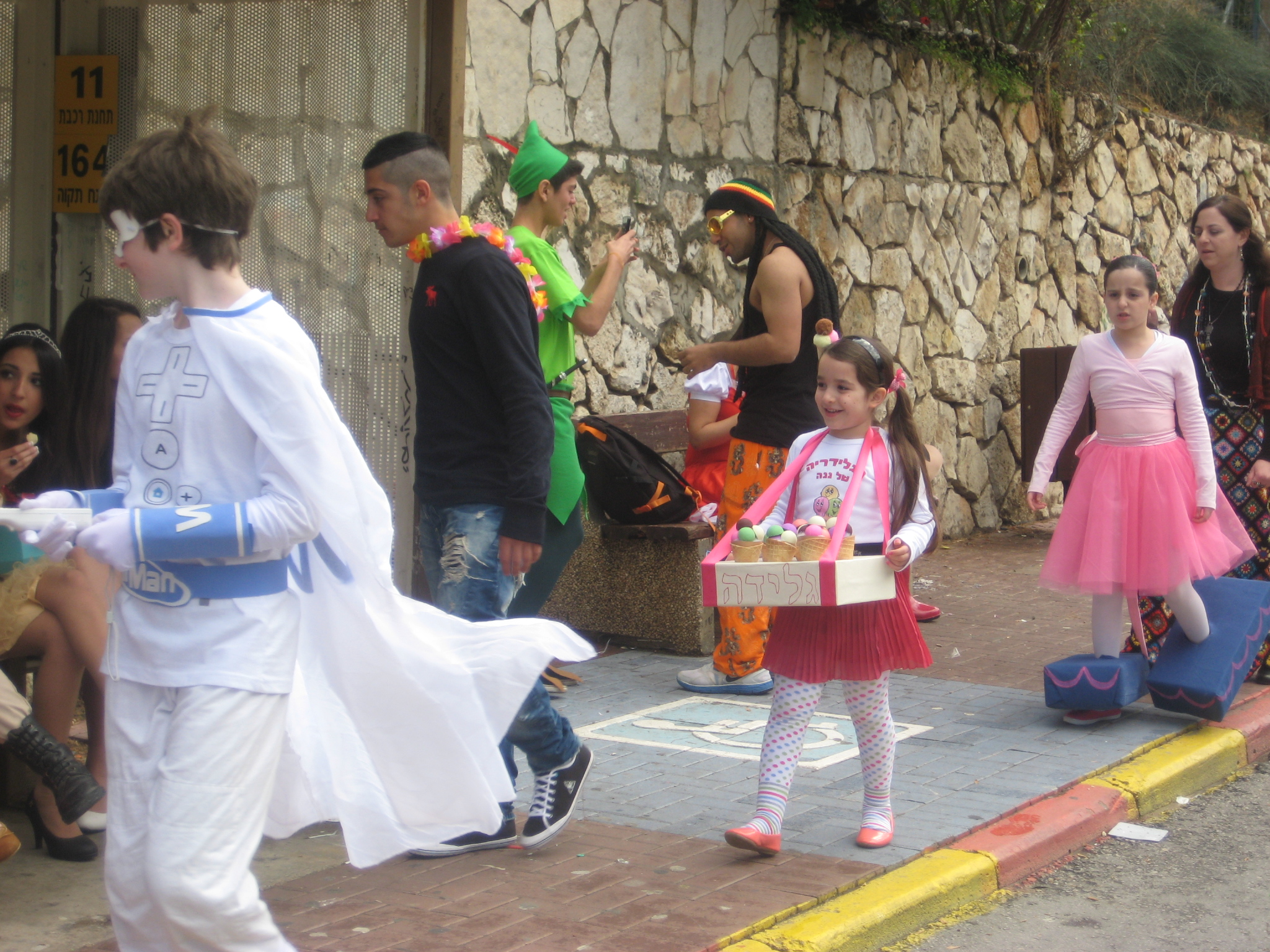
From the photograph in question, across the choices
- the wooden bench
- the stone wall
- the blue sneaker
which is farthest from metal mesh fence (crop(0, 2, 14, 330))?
the blue sneaker

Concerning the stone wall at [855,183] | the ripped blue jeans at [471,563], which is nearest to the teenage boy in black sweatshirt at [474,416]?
the ripped blue jeans at [471,563]

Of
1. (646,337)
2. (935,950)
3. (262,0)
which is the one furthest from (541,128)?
(935,950)

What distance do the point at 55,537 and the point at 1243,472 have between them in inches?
205

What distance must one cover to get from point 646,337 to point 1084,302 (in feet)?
18.0

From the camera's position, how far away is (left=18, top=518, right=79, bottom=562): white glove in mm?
2553

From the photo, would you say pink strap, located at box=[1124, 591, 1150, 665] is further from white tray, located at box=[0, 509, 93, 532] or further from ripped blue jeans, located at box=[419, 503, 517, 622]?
white tray, located at box=[0, 509, 93, 532]

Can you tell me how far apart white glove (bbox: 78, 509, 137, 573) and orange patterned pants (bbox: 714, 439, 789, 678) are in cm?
348

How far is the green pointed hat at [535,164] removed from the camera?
495 cm

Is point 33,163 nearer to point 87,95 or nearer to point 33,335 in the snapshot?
point 87,95

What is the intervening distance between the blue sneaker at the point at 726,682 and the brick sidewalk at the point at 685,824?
0.08 m

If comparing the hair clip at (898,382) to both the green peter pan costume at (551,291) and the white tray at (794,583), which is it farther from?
the green peter pan costume at (551,291)

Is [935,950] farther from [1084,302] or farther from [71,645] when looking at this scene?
[1084,302]

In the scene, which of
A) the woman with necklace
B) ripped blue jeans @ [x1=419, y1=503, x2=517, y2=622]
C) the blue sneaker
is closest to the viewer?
ripped blue jeans @ [x1=419, y1=503, x2=517, y2=622]

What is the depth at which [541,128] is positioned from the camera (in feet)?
24.3
